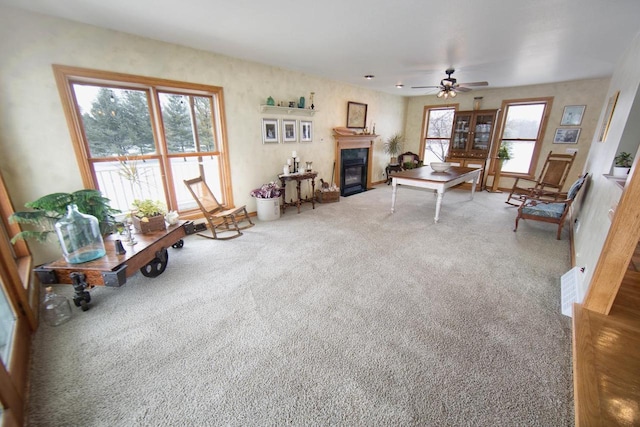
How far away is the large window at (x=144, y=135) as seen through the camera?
274 centimetres

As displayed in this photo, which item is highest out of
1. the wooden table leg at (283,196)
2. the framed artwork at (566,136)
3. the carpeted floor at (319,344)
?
the framed artwork at (566,136)

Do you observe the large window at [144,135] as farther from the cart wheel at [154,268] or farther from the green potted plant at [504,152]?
the green potted plant at [504,152]

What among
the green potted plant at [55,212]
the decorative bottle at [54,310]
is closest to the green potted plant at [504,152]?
the green potted plant at [55,212]

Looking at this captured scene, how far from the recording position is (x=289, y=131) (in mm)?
4695

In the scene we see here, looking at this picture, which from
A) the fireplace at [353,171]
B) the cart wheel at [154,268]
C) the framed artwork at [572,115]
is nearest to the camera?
the cart wheel at [154,268]

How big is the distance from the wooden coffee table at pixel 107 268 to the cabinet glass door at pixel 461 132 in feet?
22.8

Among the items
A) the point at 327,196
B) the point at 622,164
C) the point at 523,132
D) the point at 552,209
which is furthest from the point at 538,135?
the point at 327,196

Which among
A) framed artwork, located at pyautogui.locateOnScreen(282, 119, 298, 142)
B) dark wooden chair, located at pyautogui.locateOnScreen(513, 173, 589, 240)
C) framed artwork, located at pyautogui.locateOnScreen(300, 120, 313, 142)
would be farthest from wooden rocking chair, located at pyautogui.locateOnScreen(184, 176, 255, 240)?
dark wooden chair, located at pyautogui.locateOnScreen(513, 173, 589, 240)

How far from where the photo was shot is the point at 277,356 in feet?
5.43

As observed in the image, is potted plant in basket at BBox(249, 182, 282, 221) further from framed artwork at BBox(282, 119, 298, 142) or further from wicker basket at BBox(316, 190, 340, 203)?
wicker basket at BBox(316, 190, 340, 203)

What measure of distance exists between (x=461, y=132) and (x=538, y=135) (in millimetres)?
1560

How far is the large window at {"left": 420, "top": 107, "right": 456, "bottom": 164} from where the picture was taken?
7004 mm

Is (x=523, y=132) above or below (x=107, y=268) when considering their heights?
above

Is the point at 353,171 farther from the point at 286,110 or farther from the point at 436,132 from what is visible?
the point at 436,132
